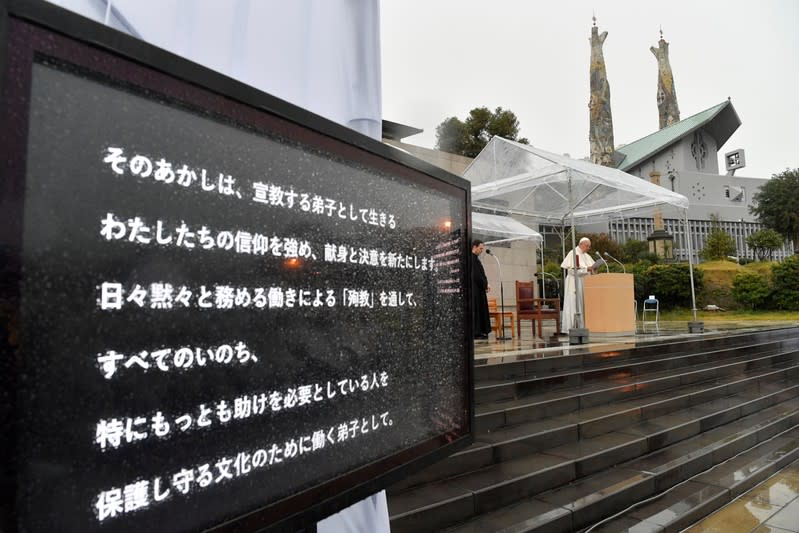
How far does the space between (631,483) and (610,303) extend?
5.84 meters

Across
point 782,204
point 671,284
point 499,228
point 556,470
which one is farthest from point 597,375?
point 782,204

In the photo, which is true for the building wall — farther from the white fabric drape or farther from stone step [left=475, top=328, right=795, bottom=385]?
the white fabric drape

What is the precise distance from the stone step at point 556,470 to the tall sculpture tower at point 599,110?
45062 millimetres

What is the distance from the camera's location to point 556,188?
9305 millimetres

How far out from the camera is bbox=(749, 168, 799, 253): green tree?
24.8 meters

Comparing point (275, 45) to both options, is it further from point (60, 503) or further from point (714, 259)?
point (714, 259)

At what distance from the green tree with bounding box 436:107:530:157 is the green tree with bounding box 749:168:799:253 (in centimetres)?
1380

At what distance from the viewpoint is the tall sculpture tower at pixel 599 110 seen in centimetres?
4619

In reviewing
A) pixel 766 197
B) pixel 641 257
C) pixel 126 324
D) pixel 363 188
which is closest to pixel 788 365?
pixel 363 188

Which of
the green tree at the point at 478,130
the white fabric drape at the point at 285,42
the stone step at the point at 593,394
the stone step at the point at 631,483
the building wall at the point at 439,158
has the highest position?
the green tree at the point at 478,130

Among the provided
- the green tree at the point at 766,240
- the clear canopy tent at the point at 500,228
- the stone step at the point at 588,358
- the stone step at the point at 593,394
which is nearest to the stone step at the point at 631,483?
the stone step at the point at 593,394

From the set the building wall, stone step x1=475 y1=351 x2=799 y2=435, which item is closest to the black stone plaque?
stone step x1=475 y1=351 x2=799 y2=435

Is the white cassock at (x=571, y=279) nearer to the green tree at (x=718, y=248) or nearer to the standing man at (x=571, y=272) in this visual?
the standing man at (x=571, y=272)

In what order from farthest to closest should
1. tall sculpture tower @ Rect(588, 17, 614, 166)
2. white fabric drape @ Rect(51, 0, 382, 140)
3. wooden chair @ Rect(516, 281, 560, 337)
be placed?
tall sculpture tower @ Rect(588, 17, 614, 166)
wooden chair @ Rect(516, 281, 560, 337)
white fabric drape @ Rect(51, 0, 382, 140)
